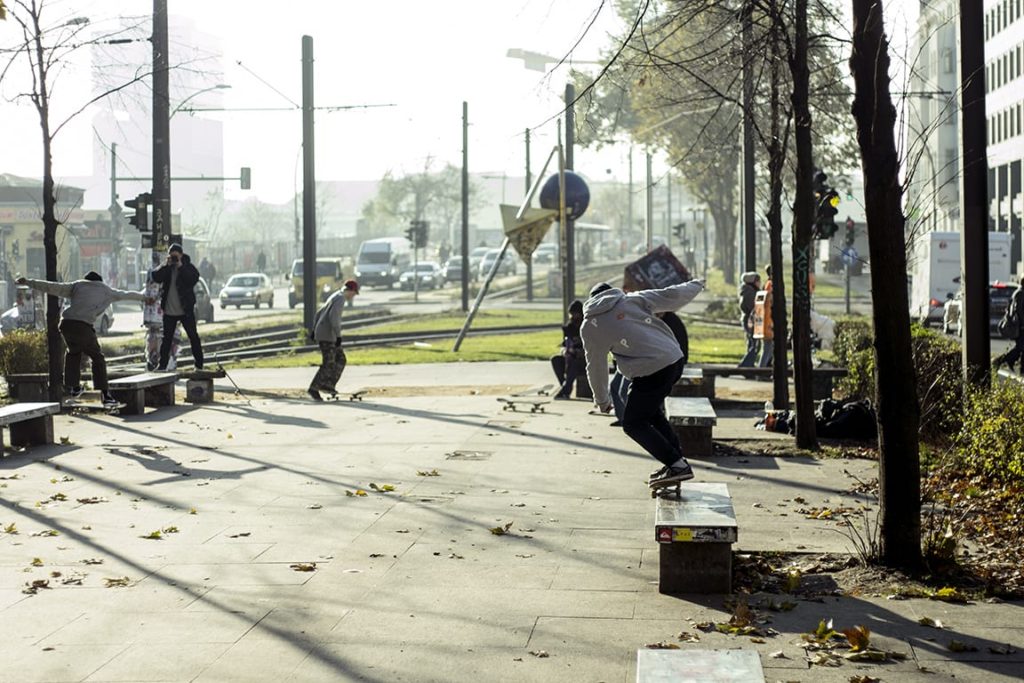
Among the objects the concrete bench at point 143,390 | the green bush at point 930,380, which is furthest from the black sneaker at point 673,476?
the concrete bench at point 143,390

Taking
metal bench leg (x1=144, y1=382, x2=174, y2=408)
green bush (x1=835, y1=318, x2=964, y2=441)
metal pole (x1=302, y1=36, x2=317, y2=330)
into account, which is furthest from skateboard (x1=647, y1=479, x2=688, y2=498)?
metal pole (x1=302, y1=36, x2=317, y2=330)

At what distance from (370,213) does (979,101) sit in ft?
402

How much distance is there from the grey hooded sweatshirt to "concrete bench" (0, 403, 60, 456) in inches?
262

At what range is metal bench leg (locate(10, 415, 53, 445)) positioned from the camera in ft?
47.9

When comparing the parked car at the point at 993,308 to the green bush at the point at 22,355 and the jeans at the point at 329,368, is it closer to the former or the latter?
the jeans at the point at 329,368

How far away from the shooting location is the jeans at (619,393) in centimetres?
1534

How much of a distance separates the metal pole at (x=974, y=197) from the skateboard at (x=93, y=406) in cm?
940

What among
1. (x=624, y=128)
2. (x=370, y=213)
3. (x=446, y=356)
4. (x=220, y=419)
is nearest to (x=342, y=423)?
(x=220, y=419)

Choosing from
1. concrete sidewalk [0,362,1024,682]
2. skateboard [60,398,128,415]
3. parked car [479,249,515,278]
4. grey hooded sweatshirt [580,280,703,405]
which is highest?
parked car [479,249,515,278]

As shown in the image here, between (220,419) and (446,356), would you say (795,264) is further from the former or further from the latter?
(446,356)

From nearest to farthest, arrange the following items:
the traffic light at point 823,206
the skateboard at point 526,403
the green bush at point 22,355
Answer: the skateboard at point 526,403 → the traffic light at point 823,206 → the green bush at point 22,355

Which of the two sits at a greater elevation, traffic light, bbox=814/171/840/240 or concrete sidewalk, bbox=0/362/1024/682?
traffic light, bbox=814/171/840/240

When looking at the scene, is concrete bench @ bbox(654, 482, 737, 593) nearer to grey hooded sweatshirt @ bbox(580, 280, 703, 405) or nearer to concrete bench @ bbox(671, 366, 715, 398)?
grey hooded sweatshirt @ bbox(580, 280, 703, 405)

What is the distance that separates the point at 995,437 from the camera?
1070 centimetres
